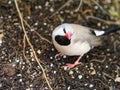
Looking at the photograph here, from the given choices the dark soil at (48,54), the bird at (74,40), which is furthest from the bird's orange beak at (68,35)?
the dark soil at (48,54)

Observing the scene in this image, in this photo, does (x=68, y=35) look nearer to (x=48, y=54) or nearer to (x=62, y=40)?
(x=62, y=40)

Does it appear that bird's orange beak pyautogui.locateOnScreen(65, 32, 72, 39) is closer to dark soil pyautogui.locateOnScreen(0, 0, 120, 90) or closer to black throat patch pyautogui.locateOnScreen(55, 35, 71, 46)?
black throat patch pyautogui.locateOnScreen(55, 35, 71, 46)

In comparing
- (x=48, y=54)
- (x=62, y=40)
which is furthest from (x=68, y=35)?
(x=48, y=54)

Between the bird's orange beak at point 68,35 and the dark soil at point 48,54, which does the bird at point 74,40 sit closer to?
the bird's orange beak at point 68,35

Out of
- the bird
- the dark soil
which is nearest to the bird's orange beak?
the bird

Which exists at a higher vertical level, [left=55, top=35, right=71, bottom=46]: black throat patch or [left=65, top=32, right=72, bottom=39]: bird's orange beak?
[left=65, top=32, right=72, bottom=39]: bird's orange beak

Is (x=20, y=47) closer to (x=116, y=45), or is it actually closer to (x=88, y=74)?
(x=88, y=74)
